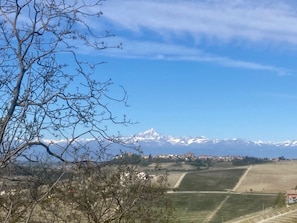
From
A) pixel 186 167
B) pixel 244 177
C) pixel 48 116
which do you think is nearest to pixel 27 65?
pixel 48 116

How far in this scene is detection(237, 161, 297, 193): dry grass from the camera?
76.9 metres

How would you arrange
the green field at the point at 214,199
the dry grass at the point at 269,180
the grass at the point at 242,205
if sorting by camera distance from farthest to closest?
the dry grass at the point at 269,180
the grass at the point at 242,205
the green field at the point at 214,199

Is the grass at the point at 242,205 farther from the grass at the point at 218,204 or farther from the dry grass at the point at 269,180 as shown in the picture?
the dry grass at the point at 269,180

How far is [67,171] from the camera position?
3535 mm

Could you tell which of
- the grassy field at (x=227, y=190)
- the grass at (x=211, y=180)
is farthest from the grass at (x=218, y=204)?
the grass at (x=211, y=180)

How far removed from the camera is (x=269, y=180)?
8269cm

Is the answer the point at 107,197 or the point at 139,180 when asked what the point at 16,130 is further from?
the point at 139,180

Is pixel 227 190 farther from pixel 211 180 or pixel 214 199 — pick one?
pixel 214 199

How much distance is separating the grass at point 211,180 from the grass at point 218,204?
6.81 metres

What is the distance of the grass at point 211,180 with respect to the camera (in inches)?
3210

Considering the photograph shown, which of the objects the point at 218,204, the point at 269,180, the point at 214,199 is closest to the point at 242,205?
the point at 218,204

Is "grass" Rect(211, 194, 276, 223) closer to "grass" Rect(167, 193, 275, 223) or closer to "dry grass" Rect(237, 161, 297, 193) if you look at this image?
"grass" Rect(167, 193, 275, 223)

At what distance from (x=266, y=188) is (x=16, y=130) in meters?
77.0

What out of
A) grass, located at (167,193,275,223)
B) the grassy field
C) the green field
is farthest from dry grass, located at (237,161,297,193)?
grass, located at (167,193,275,223)
